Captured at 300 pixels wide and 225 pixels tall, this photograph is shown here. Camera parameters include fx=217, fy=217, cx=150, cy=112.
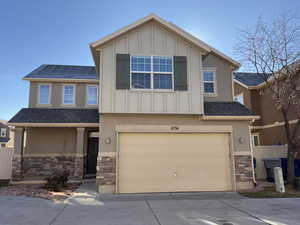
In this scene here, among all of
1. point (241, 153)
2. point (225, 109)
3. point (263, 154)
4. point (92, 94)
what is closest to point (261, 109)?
point (263, 154)

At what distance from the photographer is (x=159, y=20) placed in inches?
371

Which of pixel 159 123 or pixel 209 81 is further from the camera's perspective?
pixel 209 81

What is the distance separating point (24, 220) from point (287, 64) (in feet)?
39.6

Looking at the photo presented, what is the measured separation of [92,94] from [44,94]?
2964 mm

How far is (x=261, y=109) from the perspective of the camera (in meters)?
16.0

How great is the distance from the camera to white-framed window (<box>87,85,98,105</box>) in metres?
14.0

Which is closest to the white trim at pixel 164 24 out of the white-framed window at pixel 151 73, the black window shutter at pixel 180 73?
the black window shutter at pixel 180 73

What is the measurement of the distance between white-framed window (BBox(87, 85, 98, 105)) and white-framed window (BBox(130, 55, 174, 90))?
18.7 ft

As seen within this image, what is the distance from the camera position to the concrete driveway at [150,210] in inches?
213

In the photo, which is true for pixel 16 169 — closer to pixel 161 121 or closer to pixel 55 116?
pixel 55 116

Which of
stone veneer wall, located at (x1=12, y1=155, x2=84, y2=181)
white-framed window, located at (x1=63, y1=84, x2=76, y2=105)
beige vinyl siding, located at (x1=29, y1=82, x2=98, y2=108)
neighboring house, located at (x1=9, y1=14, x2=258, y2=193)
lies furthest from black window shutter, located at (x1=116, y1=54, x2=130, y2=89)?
stone veneer wall, located at (x1=12, y1=155, x2=84, y2=181)

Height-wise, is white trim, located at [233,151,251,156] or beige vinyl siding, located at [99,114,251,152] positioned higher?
beige vinyl siding, located at [99,114,251,152]

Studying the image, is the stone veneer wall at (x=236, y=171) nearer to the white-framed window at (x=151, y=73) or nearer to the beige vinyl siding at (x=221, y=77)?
the beige vinyl siding at (x=221, y=77)

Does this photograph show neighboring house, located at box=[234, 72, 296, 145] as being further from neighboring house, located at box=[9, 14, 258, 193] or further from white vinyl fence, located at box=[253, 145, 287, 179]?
neighboring house, located at box=[9, 14, 258, 193]
